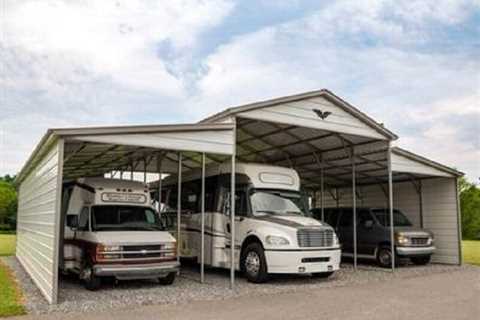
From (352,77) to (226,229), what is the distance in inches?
220

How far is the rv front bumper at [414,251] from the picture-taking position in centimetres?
1503

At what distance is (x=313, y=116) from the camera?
1263cm

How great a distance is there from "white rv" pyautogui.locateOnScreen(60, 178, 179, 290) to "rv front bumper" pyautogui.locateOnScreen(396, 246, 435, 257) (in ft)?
24.5

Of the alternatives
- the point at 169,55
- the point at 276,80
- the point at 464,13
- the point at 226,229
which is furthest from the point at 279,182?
the point at 464,13

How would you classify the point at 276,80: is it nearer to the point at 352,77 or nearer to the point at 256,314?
the point at 352,77

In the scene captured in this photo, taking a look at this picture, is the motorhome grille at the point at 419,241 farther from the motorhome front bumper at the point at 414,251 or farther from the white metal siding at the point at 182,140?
the white metal siding at the point at 182,140

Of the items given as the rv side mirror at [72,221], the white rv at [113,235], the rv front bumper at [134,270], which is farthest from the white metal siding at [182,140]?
the rv side mirror at [72,221]

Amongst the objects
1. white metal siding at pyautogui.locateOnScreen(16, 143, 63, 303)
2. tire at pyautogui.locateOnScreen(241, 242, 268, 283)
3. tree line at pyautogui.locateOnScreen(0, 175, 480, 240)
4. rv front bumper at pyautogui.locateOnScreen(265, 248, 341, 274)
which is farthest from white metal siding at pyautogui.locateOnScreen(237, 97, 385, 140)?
tree line at pyautogui.locateOnScreen(0, 175, 480, 240)

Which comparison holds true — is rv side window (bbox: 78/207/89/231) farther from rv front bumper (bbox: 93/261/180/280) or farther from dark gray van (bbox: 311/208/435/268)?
dark gray van (bbox: 311/208/435/268)

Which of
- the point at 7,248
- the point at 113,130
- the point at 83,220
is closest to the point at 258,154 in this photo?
the point at 83,220

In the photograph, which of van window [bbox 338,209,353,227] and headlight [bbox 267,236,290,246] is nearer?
headlight [bbox 267,236,290,246]

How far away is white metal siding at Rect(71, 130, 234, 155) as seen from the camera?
9.63 m

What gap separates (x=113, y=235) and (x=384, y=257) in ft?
29.0

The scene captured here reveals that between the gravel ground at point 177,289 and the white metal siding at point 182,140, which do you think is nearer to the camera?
the gravel ground at point 177,289
